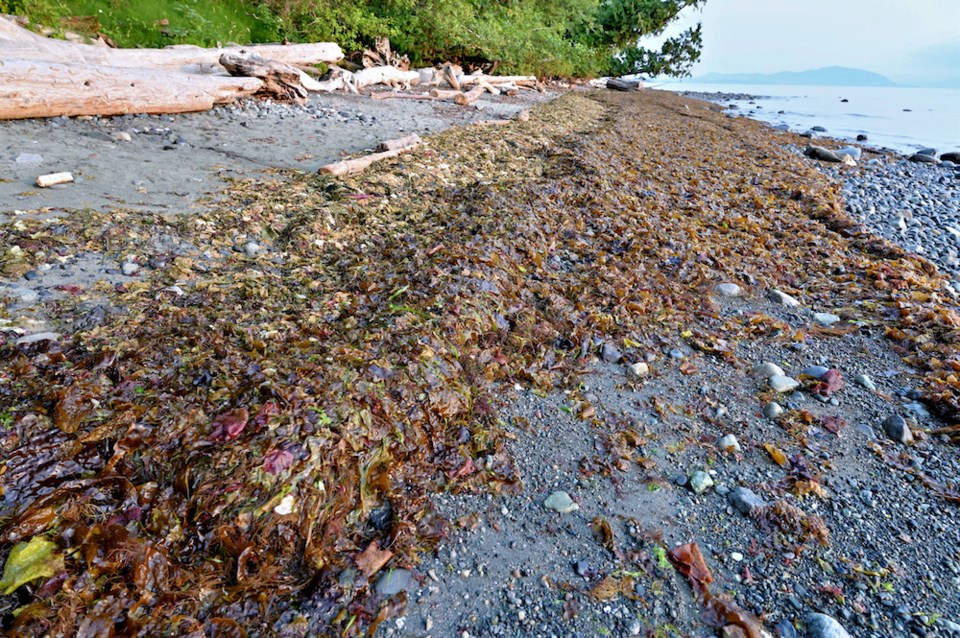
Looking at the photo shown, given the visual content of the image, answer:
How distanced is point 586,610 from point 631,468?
0.84 metres

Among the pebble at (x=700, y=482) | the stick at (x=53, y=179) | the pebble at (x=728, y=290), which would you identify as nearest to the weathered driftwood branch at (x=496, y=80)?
the stick at (x=53, y=179)

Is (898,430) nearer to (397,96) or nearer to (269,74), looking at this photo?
(269,74)

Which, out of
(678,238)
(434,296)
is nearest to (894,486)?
(434,296)

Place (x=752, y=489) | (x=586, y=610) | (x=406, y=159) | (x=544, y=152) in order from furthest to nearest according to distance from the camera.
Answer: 1. (x=544, y=152)
2. (x=406, y=159)
3. (x=752, y=489)
4. (x=586, y=610)

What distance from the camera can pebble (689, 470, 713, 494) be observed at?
7.91 feet

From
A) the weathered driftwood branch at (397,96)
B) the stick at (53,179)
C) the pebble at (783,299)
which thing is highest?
the weathered driftwood branch at (397,96)

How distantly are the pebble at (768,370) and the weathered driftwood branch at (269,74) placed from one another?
30.8 feet

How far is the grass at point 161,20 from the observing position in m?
10.3

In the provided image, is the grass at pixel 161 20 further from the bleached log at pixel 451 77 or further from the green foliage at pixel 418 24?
the bleached log at pixel 451 77

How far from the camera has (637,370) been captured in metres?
3.33

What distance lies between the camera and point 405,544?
2025 millimetres

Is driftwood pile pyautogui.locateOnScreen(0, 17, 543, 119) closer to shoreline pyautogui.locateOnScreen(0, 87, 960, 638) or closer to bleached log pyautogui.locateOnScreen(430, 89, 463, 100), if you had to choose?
bleached log pyautogui.locateOnScreen(430, 89, 463, 100)

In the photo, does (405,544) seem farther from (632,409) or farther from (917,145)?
(917,145)

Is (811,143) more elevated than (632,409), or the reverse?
(811,143)
